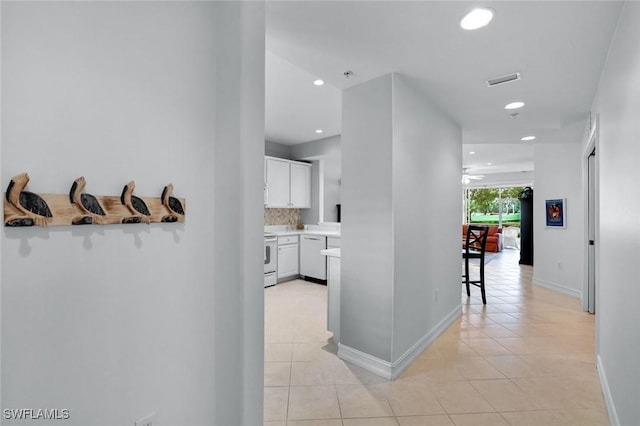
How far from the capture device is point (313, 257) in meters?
5.54

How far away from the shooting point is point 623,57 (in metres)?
1.73

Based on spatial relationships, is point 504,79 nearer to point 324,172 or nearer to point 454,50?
point 454,50

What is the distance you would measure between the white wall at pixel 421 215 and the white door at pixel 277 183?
3.10 metres

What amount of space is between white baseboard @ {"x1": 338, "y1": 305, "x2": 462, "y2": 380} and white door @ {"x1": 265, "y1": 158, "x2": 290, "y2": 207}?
132 inches

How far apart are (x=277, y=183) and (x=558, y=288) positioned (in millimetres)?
5214

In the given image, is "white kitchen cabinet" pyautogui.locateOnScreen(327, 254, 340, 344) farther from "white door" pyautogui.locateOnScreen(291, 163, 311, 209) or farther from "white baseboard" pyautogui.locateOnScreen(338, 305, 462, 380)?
"white door" pyautogui.locateOnScreen(291, 163, 311, 209)

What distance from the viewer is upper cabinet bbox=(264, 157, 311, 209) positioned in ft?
18.2

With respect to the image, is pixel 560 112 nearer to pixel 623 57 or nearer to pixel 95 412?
pixel 623 57

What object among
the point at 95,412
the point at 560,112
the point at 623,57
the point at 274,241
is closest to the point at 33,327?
the point at 95,412

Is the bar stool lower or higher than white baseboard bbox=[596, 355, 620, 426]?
higher

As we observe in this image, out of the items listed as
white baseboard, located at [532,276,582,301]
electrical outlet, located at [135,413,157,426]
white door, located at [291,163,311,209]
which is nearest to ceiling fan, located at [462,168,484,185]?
white baseboard, located at [532,276,582,301]

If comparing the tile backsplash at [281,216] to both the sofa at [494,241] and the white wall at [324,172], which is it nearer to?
the white wall at [324,172]

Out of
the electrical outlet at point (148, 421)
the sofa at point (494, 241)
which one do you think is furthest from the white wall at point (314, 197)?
the sofa at point (494, 241)

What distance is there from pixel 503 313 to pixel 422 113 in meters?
2.94
